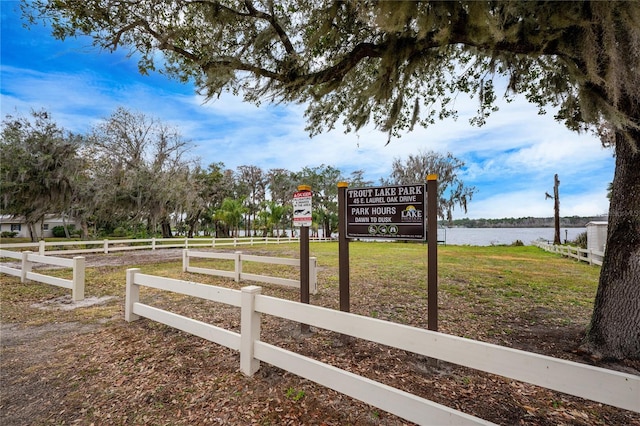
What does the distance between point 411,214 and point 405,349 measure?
1.76 metres

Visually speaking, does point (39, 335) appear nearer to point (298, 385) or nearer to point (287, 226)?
point (298, 385)

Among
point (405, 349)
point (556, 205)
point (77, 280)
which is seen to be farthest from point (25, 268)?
point (556, 205)

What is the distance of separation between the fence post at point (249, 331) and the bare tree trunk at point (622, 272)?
12.8 ft

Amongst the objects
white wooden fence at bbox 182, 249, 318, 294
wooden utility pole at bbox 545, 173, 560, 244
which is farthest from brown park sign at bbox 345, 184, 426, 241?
wooden utility pole at bbox 545, 173, 560, 244

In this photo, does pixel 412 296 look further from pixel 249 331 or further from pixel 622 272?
pixel 249 331

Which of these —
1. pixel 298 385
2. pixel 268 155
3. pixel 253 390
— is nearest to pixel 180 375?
pixel 253 390

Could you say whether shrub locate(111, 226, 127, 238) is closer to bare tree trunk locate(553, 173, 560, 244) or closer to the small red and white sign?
the small red and white sign

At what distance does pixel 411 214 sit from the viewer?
3.50 meters

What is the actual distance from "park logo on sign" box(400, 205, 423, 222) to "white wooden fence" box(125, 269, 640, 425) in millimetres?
1525

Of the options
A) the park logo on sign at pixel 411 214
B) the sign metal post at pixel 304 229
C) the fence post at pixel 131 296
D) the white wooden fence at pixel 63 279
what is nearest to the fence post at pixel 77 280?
the white wooden fence at pixel 63 279

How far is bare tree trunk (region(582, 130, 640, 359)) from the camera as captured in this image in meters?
3.29

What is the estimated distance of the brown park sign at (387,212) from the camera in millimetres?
3465

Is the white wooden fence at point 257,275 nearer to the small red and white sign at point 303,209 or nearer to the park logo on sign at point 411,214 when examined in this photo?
the small red and white sign at point 303,209

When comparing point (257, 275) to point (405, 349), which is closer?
point (405, 349)
